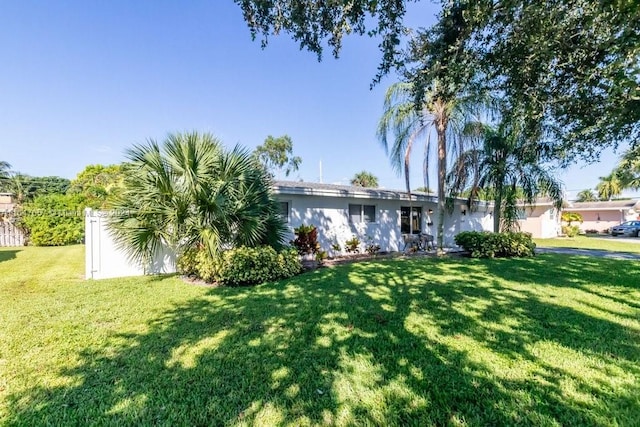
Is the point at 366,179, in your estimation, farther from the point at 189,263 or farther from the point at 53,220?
the point at 189,263

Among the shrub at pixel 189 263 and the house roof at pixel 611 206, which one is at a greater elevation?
the house roof at pixel 611 206

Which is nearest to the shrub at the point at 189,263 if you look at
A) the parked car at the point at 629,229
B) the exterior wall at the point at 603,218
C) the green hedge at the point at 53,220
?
the green hedge at the point at 53,220

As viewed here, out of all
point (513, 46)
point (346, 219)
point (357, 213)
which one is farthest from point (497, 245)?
point (513, 46)

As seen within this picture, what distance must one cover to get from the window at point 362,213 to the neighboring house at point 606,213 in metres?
31.4

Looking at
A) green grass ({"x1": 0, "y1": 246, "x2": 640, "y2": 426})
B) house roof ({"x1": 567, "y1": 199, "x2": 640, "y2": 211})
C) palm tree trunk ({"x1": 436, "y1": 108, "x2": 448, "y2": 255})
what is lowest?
green grass ({"x1": 0, "y1": 246, "x2": 640, "y2": 426})

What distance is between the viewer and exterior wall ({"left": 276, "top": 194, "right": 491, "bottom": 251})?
1201 cm

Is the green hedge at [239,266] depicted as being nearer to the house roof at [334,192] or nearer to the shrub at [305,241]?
the shrub at [305,241]

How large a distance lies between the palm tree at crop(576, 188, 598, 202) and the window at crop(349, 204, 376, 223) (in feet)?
170

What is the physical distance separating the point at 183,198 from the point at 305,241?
4.83m

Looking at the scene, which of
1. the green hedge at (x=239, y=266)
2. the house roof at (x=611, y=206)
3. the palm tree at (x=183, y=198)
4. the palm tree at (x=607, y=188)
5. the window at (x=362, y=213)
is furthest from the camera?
the palm tree at (x=607, y=188)

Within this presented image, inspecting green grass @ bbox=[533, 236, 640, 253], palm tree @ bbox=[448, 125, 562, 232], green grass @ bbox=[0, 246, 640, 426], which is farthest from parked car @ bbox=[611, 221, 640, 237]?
green grass @ bbox=[0, 246, 640, 426]

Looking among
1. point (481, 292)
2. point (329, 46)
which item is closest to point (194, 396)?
point (329, 46)

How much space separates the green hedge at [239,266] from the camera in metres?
7.23

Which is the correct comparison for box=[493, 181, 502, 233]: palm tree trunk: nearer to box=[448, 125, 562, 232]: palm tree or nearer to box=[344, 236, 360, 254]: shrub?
box=[448, 125, 562, 232]: palm tree
